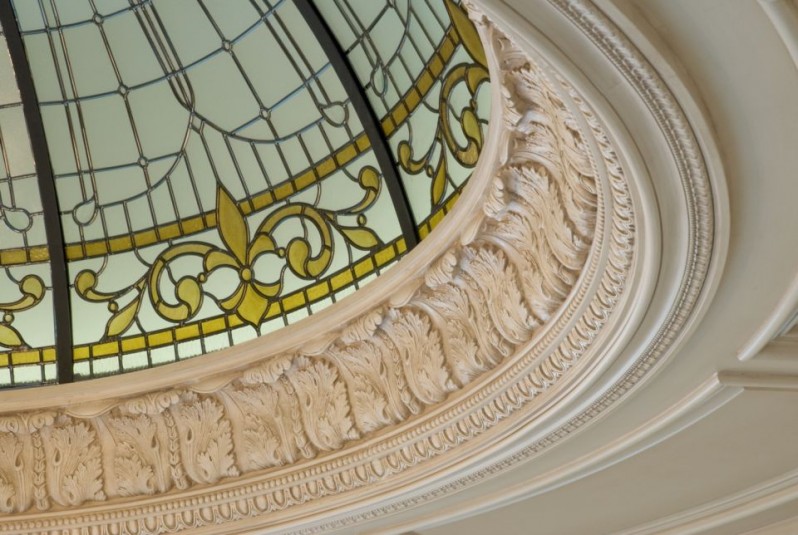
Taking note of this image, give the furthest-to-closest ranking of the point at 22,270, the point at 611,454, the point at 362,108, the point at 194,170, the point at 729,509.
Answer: the point at 22,270 < the point at 194,170 < the point at 362,108 < the point at 729,509 < the point at 611,454

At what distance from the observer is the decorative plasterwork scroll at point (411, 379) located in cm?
392

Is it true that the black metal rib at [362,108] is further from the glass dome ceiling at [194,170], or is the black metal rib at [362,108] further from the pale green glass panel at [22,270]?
the pale green glass panel at [22,270]

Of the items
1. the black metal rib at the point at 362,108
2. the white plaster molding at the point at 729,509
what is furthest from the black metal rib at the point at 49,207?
the white plaster molding at the point at 729,509

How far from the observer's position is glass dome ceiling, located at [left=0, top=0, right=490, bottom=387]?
5.96 meters

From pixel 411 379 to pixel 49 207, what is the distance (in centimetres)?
298

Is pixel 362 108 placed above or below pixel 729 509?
above

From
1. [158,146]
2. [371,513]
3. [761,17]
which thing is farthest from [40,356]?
[761,17]

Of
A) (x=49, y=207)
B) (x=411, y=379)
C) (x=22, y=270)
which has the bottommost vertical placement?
(x=411, y=379)

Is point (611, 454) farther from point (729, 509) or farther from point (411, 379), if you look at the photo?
point (729, 509)

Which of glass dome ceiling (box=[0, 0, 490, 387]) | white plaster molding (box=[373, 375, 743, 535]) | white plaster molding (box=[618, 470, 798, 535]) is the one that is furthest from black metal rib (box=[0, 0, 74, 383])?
white plaster molding (box=[618, 470, 798, 535])

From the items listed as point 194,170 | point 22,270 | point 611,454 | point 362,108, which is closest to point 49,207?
point 22,270

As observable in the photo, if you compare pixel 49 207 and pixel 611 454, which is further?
pixel 49 207

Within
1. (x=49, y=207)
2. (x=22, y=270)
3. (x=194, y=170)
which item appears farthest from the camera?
(x=22, y=270)

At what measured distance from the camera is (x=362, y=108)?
5977 millimetres
